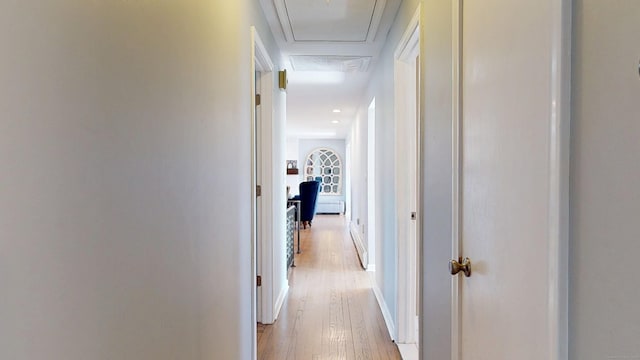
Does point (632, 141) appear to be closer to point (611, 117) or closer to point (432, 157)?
point (611, 117)

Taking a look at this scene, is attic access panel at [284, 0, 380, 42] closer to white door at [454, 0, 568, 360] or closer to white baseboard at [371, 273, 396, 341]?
white door at [454, 0, 568, 360]

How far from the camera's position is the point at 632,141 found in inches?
21.4

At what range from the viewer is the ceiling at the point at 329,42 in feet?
8.13

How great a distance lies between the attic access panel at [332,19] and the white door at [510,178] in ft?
4.50

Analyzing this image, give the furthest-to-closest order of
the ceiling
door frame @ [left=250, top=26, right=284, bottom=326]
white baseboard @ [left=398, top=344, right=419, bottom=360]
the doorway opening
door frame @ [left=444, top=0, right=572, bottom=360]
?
the doorway opening
door frame @ [left=250, top=26, right=284, bottom=326]
the ceiling
white baseboard @ [left=398, top=344, right=419, bottom=360]
door frame @ [left=444, top=0, right=572, bottom=360]

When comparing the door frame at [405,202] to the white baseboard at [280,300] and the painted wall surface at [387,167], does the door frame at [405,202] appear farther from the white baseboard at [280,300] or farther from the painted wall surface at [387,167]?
the white baseboard at [280,300]

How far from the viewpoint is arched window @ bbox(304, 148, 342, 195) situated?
11172 mm

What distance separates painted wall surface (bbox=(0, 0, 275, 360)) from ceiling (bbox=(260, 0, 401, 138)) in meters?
1.14

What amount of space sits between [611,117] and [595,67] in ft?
0.32

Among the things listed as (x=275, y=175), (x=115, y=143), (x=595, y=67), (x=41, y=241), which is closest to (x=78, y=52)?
(x=115, y=143)

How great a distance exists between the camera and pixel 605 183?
600 mm

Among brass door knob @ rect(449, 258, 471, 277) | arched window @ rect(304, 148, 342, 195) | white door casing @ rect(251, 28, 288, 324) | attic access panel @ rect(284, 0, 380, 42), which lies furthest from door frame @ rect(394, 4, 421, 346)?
arched window @ rect(304, 148, 342, 195)

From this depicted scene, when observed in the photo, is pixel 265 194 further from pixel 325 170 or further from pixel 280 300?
pixel 325 170

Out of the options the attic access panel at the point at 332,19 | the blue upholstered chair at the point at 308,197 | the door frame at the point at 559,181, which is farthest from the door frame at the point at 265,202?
the blue upholstered chair at the point at 308,197
